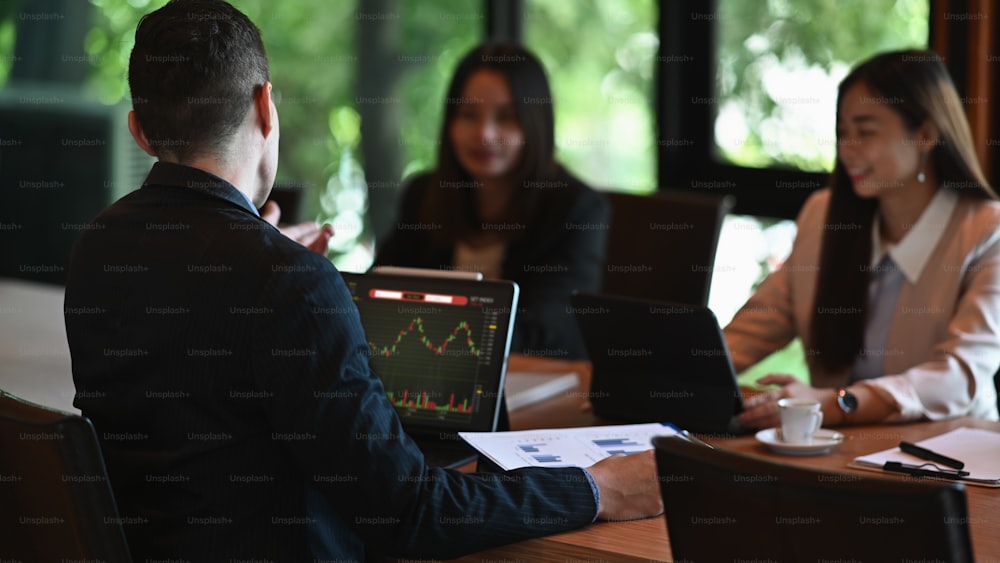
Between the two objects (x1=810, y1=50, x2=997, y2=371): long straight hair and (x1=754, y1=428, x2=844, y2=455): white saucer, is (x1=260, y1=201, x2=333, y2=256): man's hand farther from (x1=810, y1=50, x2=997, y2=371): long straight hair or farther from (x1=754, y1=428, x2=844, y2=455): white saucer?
(x1=810, y1=50, x2=997, y2=371): long straight hair

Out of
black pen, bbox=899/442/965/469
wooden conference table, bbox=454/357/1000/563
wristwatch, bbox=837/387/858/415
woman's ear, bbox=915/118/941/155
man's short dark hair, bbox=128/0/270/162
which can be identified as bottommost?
wooden conference table, bbox=454/357/1000/563

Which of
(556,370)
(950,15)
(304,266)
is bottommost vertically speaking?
(556,370)

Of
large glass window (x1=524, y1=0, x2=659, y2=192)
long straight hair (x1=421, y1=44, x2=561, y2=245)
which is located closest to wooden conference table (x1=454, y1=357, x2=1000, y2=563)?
long straight hair (x1=421, y1=44, x2=561, y2=245)

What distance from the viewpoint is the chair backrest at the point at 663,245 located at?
3.07m

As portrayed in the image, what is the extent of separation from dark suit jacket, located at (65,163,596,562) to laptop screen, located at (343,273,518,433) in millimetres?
404

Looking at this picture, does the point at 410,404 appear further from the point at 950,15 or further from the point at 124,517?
the point at 950,15

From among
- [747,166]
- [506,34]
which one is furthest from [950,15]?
[506,34]

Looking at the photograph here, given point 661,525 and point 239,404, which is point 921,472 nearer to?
point 661,525

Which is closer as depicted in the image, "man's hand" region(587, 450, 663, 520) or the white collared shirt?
"man's hand" region(587, 450, 663, 520)

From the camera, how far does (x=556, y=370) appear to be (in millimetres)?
2572

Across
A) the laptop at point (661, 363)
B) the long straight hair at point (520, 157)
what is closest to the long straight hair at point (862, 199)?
the laptop at point (661, 363)

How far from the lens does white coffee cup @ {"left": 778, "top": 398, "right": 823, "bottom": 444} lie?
6.42ft

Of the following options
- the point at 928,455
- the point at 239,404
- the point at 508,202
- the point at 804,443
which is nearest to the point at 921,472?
the point at 928,455

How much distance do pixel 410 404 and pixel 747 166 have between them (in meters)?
2.32
